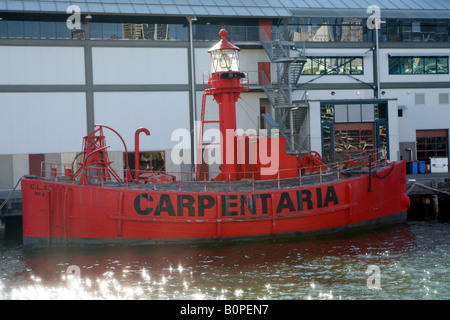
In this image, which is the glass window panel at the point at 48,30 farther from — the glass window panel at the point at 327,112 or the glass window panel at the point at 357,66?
the glass window panel at the point at 357,66

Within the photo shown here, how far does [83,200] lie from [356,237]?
10.9 m

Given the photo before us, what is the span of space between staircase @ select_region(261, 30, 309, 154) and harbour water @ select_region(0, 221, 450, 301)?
11.4 meters

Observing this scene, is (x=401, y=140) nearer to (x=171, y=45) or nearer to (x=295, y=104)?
(x=295, y=104)

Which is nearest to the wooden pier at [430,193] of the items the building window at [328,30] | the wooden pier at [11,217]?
the building window at [328,30]

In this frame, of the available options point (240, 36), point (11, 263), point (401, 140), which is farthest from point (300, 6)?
point (11, 263)

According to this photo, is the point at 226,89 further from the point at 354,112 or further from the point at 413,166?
the point at 413,166

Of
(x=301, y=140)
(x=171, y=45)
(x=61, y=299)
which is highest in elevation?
(x=171, y=45)

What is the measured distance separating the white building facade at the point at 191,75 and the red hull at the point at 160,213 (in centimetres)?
1091

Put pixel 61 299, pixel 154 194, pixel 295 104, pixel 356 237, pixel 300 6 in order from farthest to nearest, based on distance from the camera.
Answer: pixel 300 6
pixel 295 104
pixel 356 237
pixel 154 194
pixel 61 299

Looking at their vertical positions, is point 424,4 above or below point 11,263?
above

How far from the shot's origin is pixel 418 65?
37469mm

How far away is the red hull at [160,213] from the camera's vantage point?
21.6 meters

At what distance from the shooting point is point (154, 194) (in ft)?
71.6

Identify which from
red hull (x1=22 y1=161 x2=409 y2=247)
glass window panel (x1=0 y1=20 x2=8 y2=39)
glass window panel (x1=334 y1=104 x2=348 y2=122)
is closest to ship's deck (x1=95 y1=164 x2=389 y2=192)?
red hull (x1=22 y1=161 x2=409 y2=247)
